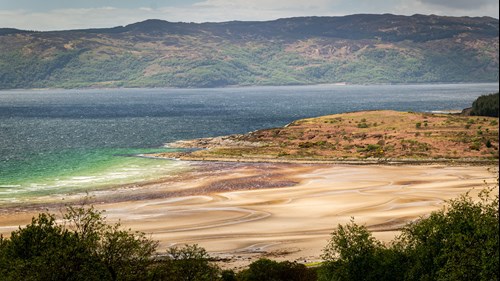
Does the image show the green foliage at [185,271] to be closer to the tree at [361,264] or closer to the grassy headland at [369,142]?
the tree at [361,264]

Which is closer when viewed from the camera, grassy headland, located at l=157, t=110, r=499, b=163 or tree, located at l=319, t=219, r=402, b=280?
tree, located at l=319, t=219, r=402, b=280

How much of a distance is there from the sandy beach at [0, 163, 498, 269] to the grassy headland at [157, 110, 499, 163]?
12800 mm

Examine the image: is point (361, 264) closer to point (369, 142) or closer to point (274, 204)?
point (274, 204)

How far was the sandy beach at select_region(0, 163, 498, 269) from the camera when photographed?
7525 cm

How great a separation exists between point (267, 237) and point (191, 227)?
11.6 m

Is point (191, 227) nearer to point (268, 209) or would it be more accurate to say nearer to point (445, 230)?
point (268, 209)

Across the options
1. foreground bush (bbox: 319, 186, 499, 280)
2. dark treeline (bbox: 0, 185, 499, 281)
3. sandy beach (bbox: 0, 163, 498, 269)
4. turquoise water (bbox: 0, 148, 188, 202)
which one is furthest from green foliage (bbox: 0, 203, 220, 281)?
turquoise water (bbox: 0, 148, 188, 202)

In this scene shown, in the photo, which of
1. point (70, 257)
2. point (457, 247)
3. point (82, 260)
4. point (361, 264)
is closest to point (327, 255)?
point (361, 264)

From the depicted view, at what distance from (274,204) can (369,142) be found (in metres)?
71.1

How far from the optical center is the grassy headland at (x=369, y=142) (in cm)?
14400

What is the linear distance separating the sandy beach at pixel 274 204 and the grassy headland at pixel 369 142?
12800mm

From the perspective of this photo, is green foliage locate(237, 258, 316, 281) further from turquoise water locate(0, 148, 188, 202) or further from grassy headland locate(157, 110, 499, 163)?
grassy headland locate(157, 110, 499, 163)

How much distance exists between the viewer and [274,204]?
9600cm

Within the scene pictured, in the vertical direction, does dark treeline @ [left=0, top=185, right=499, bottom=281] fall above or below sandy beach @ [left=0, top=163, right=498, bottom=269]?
above
